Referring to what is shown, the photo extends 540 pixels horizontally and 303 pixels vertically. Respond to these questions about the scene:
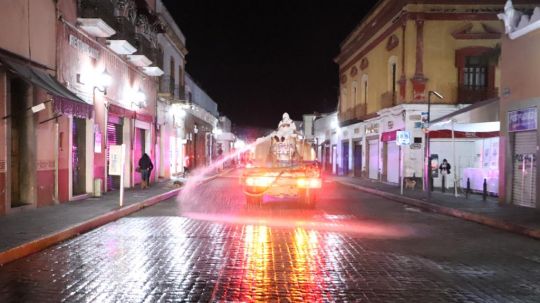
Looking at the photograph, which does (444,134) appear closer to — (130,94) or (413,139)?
(413,139)

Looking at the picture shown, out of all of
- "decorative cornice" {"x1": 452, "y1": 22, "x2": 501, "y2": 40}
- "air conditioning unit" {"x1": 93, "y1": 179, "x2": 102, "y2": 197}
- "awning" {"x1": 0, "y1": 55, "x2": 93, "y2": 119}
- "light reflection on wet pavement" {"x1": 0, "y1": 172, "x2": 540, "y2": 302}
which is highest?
"decorative cornice" {"x1": 452, "y1": 22, "x2": 501, "y2": 40}

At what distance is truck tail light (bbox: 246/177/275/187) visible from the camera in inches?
693

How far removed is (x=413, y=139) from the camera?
28812mm

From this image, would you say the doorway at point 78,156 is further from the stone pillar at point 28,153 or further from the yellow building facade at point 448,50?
the yellow building facade at point 448,50

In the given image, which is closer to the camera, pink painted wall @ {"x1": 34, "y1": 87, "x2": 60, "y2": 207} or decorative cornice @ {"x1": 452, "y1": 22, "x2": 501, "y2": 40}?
pink painted wall @ {"x1": 34, "y1": 87, "x2": 60, "y2": 207}

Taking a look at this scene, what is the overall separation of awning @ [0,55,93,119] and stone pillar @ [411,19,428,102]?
701 inches

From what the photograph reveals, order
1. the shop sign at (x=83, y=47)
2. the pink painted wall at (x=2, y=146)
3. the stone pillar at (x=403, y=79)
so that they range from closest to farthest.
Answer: the pink painted wall at (x=2, y=146), the shop sign at (x=83, y=47), the stone pillar at (x=403, y=79)

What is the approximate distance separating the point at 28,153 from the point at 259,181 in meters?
6.83

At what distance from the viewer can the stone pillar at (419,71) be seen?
28391 millimetres

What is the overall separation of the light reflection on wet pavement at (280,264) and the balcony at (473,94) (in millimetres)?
15536

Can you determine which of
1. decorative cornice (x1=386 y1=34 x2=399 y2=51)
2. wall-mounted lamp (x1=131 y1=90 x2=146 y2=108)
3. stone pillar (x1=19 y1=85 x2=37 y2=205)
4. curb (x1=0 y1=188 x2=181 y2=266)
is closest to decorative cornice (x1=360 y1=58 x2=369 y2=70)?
decorative cornice (x1=386 y1=34 x2=399 y2=51)

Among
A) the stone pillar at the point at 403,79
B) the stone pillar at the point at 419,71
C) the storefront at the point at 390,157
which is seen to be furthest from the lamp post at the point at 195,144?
the stone pillar at the point at 419,71

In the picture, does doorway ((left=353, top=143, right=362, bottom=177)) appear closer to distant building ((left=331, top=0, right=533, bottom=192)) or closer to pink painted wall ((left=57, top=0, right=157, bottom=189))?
distant building ((left=331, top=0, right=533, bottom=192))

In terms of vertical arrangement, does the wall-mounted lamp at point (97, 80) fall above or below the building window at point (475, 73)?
below
